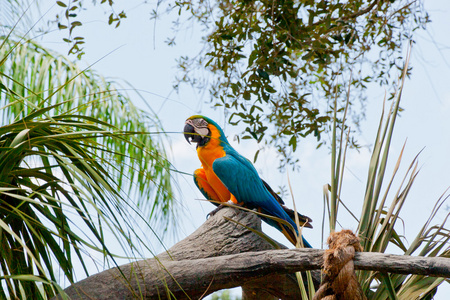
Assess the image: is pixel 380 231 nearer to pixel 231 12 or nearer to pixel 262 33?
pixel 262 33

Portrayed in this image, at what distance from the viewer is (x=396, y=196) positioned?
1080mm

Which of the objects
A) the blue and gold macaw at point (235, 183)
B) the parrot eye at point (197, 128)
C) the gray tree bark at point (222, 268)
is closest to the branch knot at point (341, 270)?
the gray tree bark at point (222, 268)

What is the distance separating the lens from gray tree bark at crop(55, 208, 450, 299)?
0.87 meters

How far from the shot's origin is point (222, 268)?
3.42 feet

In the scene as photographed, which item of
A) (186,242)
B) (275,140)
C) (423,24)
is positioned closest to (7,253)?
(186,242)

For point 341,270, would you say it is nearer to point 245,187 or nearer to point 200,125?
point 245,187

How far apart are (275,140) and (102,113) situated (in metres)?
0.84

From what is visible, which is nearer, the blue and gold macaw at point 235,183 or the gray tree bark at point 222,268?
the gray tree bark at point 222,268

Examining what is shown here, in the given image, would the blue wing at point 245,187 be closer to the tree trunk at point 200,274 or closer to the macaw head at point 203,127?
the macaw head at point 203,127

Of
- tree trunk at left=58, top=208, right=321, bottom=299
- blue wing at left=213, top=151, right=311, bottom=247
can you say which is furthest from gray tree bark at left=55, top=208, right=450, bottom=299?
blue wing at left=213, top=151, right=311, bottom=247

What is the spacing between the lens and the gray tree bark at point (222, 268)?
871 millimetres

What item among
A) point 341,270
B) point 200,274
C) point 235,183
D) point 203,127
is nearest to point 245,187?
point 235,183

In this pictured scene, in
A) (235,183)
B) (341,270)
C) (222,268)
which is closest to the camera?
(341,270)

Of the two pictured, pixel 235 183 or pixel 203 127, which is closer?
pixel 235 183
